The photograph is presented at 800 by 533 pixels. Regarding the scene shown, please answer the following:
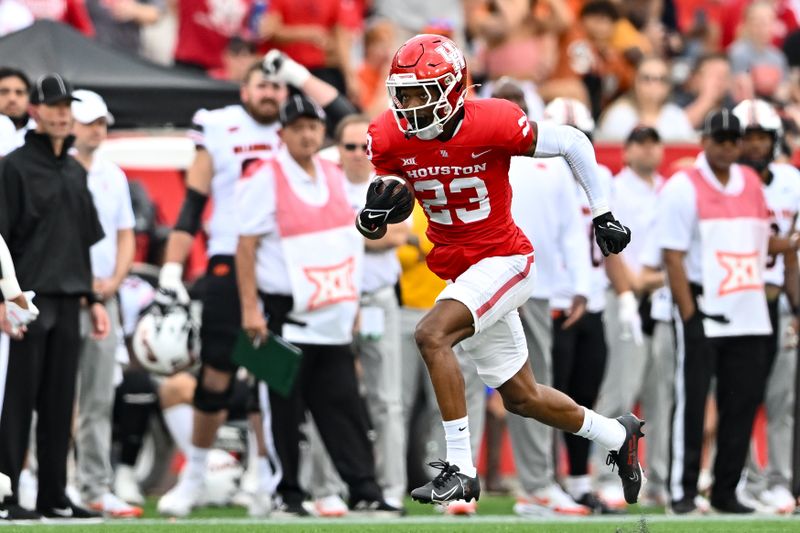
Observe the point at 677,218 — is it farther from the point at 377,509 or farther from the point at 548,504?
the point at 377,509

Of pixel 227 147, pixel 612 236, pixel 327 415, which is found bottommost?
pixel 327 415

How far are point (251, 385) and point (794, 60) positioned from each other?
→ 7.47 m

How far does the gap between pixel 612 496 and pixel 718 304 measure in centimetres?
168

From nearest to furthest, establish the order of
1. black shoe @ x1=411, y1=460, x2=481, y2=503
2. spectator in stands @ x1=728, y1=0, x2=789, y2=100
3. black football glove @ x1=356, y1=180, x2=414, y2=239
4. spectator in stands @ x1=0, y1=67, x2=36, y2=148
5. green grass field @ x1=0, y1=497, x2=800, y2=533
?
black shoe @ x1=411, y1=460, x2=481, y2=503 → black football glove @ x1=356, y1=180, x2=414, y2=239 → green grass field @ x1=0, y1=497, x2=800, y2=533 → spectator in stands @ x1=0, y1=67, x2=36, y2=148 → spectator in stands @ x1=728, y1=0, x2=789, y2=100

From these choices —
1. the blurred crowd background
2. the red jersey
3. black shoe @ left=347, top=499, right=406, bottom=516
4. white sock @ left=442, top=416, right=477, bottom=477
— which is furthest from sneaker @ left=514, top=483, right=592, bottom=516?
the blurred crowd background

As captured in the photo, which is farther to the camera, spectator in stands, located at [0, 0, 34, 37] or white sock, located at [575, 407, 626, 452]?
spectator in stands, located at [0, 0, 34, 37]

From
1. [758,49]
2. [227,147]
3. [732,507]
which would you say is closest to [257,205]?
[227,147]

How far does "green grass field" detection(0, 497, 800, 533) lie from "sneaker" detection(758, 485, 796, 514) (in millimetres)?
926

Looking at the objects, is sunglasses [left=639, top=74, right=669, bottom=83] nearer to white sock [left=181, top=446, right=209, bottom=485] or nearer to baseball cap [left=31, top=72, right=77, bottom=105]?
white sock [left=181, top=446, right=209, bottom=485]

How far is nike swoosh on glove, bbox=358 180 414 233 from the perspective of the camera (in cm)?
776

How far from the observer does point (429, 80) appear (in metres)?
7.76

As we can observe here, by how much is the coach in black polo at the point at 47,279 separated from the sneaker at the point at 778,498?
4.34 metres

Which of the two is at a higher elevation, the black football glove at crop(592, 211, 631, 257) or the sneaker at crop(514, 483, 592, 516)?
the black football glove at crop(592, 211, 631, 257)

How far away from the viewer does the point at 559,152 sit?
8117mm
